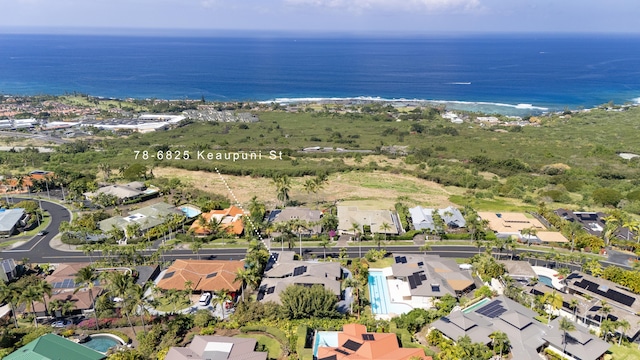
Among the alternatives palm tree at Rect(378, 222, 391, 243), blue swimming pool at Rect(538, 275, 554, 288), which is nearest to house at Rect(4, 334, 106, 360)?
palm tree at Rect(378, 222, 391, 243)

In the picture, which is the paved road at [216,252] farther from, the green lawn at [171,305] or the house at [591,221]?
the green lawn at [171,305]

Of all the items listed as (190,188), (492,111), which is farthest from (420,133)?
(190,188)

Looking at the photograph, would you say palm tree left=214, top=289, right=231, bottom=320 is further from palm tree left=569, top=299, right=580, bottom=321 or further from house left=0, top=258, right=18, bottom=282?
palm tree left=569, top=299, right=580, bottom=321

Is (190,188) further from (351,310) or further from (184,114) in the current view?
(184,114)

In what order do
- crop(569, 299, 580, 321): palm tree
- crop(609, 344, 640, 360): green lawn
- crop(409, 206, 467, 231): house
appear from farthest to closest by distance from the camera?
crop(409, 206, 467, 231): house < crop(569, 299, 580, 321): palm tree < crop(609, 344, 640, 360): green lawn

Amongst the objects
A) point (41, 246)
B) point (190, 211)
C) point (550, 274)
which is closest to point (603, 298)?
point (550, 274)

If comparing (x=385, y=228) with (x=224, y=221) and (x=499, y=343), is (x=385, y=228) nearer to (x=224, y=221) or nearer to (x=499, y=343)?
(x=224, y=221)
